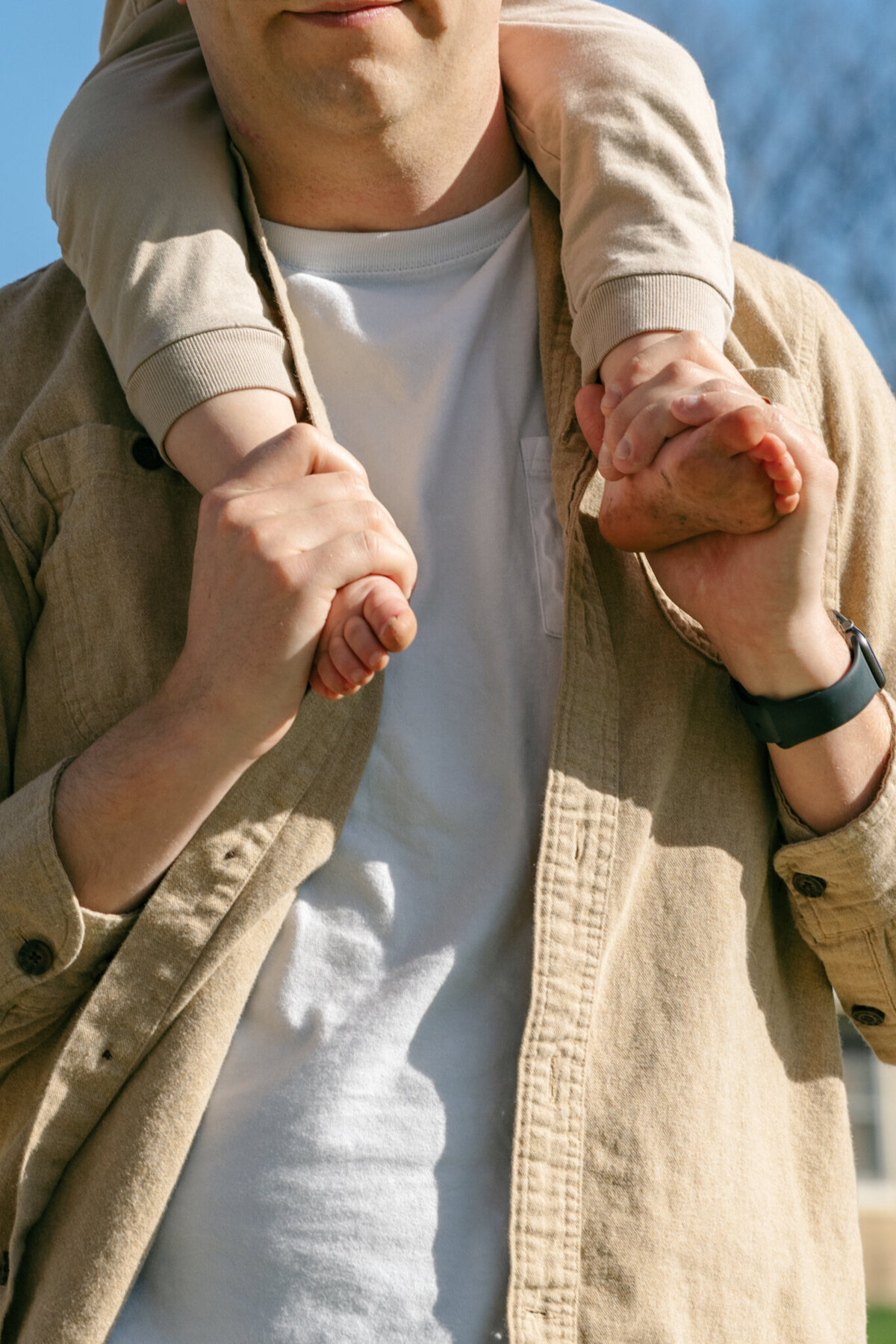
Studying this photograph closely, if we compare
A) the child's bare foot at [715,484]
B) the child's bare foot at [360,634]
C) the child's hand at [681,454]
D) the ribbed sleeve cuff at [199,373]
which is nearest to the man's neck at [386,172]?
the ribbed sleeve cuff at [199,373]

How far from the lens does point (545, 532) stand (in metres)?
1.68

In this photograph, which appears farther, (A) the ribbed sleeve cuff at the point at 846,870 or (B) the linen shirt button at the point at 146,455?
(B) the linen shirt button at the point at 146,455

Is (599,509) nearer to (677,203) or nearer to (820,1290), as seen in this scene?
(677,203)

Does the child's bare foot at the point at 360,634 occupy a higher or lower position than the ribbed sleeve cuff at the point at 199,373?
lower

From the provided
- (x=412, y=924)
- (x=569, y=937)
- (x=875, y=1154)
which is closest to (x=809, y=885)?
(x=569, y=937)

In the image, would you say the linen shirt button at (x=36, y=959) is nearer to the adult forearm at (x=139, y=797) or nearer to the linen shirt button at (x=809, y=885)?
the adult forearm at (x=139, y=797)

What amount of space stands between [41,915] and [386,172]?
38.7 inches

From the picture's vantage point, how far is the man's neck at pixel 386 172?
1717mm

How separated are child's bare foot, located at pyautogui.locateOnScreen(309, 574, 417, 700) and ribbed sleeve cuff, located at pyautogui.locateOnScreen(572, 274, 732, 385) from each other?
16.6 inches

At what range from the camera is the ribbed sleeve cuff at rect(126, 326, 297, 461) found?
152 centimetres

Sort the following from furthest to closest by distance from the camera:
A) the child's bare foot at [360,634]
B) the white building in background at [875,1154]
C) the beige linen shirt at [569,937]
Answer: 1. the white building in background at [875,1154]
2. the beige linen shirt at [569,937]
3. the child's bare foot at [360,634]

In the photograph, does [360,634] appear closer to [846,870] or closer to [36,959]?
[36,959]

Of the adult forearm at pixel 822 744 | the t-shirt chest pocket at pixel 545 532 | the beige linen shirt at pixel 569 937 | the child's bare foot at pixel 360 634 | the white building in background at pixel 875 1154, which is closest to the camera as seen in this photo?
the child's bare foot at pixel 360 634

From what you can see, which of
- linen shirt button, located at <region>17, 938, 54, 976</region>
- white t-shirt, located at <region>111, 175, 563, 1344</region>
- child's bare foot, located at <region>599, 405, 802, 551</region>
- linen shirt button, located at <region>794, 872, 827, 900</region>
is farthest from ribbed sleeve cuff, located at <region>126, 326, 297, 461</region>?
linen shirt button, located at <region>794, 872, 827, 900</region>
